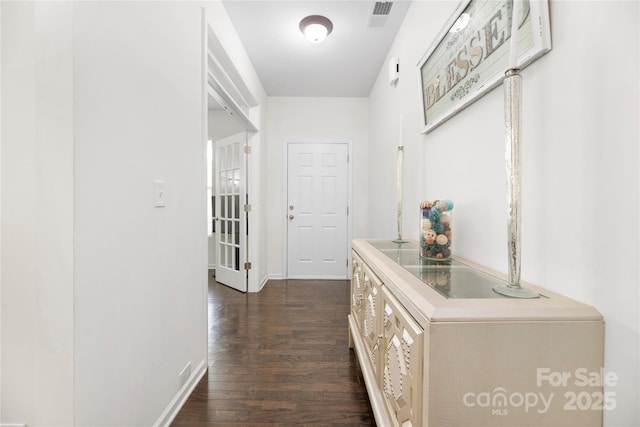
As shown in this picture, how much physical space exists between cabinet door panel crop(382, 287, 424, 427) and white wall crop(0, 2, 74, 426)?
3.24ft

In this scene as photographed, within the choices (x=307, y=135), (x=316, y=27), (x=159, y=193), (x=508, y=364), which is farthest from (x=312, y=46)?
(x=508, y=364)

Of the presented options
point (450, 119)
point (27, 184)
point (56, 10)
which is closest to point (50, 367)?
point (27, 184)

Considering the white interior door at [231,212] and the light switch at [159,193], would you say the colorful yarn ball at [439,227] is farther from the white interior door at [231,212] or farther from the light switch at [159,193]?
the white interior door at [231,212]

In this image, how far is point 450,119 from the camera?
1528 mm

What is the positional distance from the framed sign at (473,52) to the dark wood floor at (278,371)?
5.23 feet

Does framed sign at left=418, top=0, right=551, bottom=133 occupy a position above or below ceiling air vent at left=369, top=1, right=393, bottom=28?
below

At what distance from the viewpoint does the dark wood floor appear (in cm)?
148

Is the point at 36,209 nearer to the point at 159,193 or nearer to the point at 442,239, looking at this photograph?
the point at 159,193

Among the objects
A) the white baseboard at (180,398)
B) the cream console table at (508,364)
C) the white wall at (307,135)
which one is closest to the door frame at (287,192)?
the white wall at (307,135)

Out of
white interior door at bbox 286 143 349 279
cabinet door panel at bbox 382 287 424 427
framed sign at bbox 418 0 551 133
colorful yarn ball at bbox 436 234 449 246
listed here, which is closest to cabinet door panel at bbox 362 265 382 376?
cabinet door panel at bbox 382 287 424 427

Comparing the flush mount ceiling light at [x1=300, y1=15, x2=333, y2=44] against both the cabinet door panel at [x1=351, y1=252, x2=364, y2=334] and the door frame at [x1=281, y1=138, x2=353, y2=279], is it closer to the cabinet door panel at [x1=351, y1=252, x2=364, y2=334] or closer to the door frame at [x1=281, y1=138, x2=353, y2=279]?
the door frame at [x1=281, y1=138, x2=353, y2=279]

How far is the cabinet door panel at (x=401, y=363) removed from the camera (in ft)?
2.45

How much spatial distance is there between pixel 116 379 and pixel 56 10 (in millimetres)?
1197

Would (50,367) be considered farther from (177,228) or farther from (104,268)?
(177,228)
